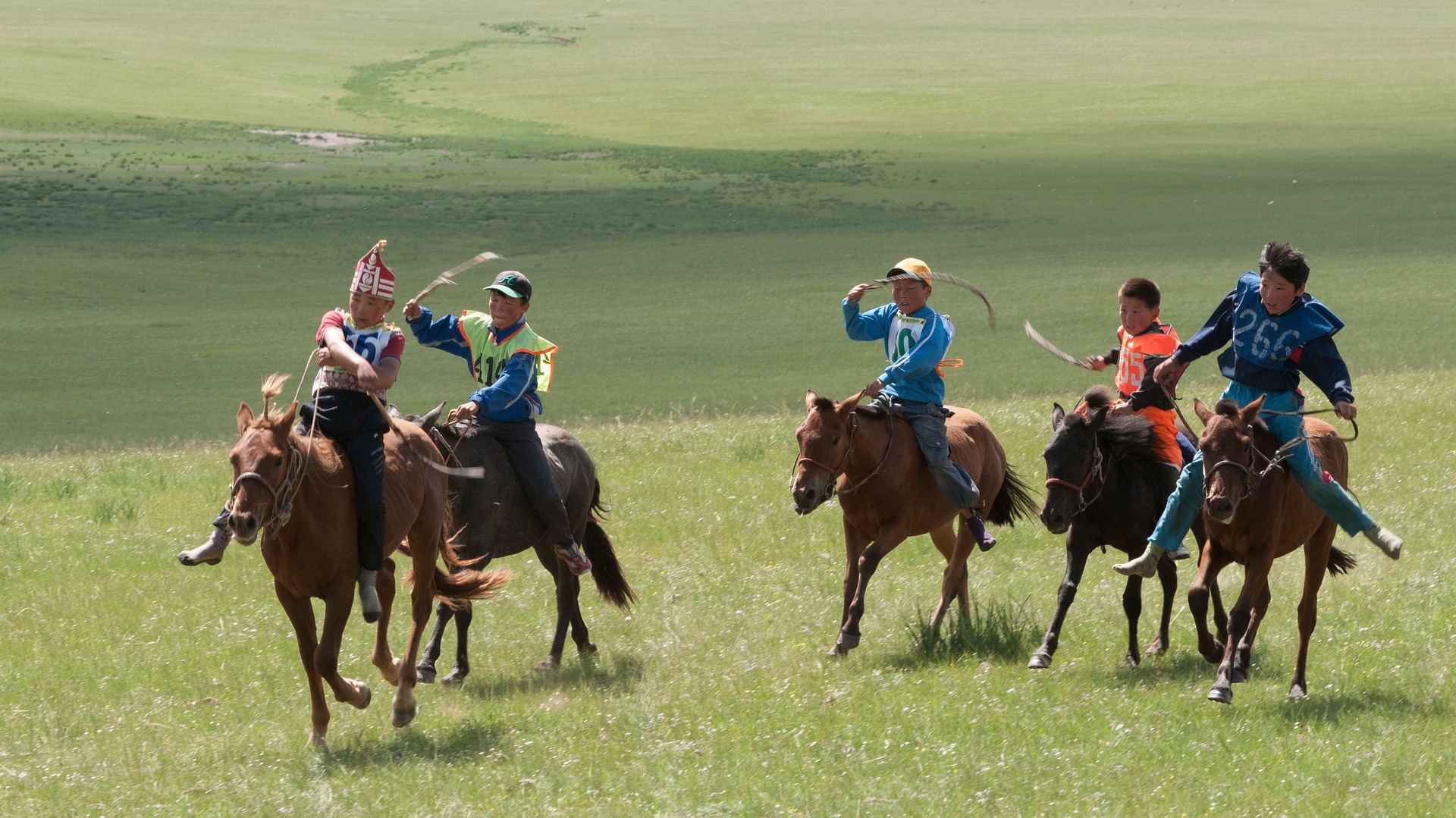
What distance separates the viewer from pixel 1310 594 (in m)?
8.15

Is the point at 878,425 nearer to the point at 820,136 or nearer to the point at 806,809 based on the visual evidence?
the point at 806,809

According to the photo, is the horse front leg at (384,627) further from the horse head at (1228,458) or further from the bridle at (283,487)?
the horse head at (1228,458)

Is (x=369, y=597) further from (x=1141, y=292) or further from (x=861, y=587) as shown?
(x=1141, y=292)

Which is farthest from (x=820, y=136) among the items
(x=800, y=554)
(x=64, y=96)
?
(x=800, y=554)

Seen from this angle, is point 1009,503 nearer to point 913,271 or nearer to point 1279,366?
point 913,271

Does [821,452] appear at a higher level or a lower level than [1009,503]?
higher

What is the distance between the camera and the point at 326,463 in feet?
25.8

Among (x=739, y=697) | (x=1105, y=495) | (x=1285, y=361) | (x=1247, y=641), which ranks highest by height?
(x=1285, y=361)

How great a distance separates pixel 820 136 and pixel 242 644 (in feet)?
182

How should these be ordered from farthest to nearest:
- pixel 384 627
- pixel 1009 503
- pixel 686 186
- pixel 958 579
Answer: pixel 686 186, pixel 1009 503, pixel 958 579, pixel 384 627

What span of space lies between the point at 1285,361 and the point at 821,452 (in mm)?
2741

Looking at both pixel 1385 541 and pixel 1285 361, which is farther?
pixel 1285 361

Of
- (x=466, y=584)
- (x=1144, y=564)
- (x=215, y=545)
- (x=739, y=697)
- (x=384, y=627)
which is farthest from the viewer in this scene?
A: (x=466, y=584)

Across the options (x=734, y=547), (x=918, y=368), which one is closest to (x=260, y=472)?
(x=918, y=368)
